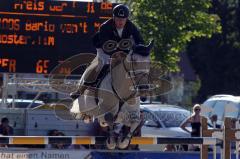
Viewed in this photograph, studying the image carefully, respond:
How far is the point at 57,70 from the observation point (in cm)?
1339

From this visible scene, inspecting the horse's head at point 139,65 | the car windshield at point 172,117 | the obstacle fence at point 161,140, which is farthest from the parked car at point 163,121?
the horse's head at point 139,65

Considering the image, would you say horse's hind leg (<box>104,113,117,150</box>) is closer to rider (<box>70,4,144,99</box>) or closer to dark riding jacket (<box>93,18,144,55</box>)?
rider (<box>70,4,144,99</box>)

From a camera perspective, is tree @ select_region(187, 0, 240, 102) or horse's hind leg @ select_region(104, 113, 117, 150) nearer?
horse's hind leg @ select_region(104, 113, 117, 150)

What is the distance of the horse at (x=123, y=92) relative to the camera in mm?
11664

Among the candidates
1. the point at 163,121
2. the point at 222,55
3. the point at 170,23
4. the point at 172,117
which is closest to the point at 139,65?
the point at 163,121

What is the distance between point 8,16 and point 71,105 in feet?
23.2

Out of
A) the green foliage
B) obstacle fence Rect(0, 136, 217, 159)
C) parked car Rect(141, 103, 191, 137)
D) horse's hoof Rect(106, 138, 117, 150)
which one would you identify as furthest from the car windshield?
horse's hoof Rect(106, 138, 117, 150)

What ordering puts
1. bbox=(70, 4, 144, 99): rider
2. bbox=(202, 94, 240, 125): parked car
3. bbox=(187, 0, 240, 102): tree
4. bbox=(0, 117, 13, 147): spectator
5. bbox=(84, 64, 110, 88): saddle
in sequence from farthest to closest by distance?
bbox=(187, 0, 240, 102): tree
bbox=(202, 94, 240, 125): parked car
bbox=(0, 117, 13, 147): spectator
bbox=(84, 64, 110, 88): saddle
bbox=(70, 4, 144, 99): rider

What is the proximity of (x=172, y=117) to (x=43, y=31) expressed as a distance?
5.66 m

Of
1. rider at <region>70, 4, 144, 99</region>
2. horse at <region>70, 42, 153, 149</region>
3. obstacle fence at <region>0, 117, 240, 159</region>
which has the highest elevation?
rider at <region>70, 4, 144, 99</region>

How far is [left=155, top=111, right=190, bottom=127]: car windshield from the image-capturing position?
23.7 meters

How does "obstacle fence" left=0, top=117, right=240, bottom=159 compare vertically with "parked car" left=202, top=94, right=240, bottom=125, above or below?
above

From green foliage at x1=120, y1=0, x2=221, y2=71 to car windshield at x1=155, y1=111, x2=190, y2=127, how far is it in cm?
348

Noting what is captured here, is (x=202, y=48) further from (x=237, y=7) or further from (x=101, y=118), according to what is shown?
(x=101, y=118)
